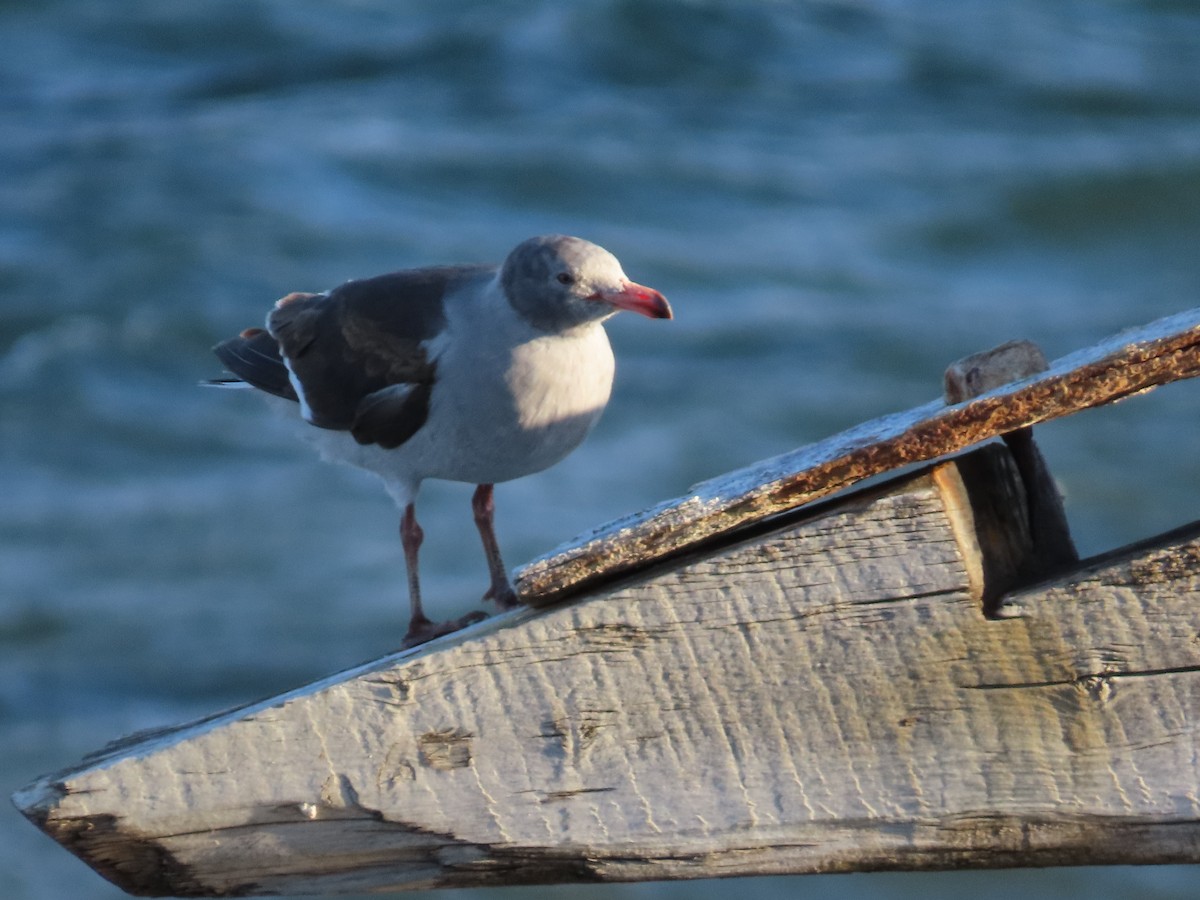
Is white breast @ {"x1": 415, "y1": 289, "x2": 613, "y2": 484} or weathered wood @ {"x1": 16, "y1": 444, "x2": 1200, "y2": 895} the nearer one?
weathered wood @ {"x1": 16, "y1": 444, "x2": 1200, "y2": 895}

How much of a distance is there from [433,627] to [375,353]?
807 millimetres

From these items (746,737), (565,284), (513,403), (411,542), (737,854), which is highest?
(565,284)

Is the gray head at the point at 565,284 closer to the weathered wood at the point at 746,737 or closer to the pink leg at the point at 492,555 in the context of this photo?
the pink leg at the point at 492,555

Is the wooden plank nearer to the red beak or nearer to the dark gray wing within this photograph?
the red beak

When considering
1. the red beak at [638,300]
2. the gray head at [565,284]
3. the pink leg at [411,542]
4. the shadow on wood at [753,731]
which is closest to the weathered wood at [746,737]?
the shadow on wood at [753,731]

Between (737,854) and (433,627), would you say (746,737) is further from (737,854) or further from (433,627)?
(433,627)

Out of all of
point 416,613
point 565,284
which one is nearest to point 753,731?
point 565,284

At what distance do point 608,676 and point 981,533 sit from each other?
65 centimetres

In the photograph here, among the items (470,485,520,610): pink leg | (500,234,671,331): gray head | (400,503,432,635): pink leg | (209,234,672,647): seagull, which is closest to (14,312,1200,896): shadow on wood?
(209,234,672,647): seagull

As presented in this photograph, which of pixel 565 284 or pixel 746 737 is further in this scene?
pixel 565 284

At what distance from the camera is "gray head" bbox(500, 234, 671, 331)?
4305 millimetres

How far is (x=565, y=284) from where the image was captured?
14.2 ft

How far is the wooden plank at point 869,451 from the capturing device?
2359 mm

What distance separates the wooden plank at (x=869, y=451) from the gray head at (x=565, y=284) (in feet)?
5.53
